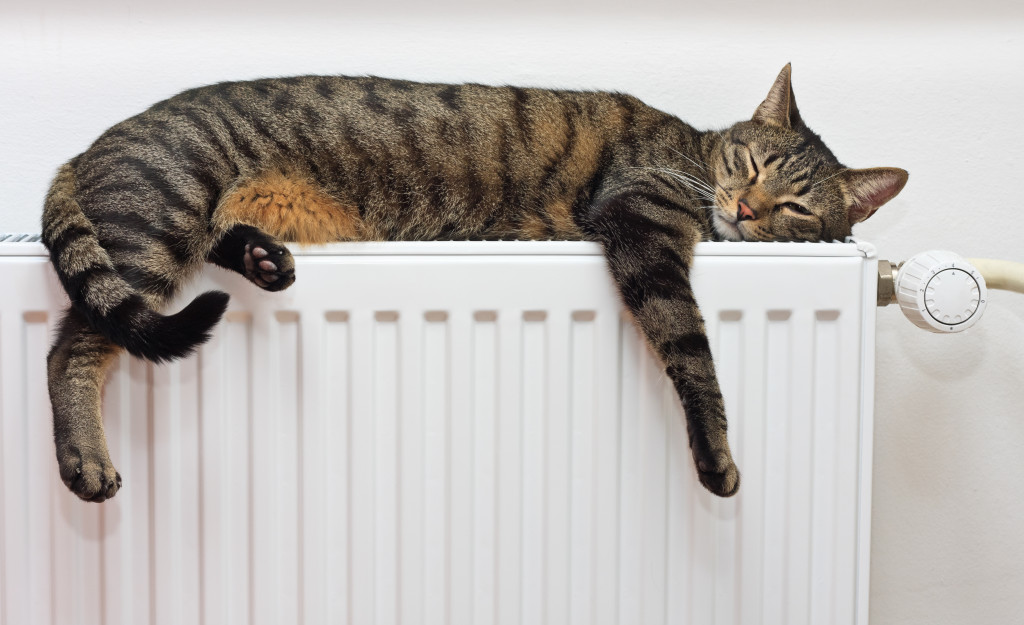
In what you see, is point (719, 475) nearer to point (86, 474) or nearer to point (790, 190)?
point (790, 190)

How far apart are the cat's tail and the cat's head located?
0.61 m

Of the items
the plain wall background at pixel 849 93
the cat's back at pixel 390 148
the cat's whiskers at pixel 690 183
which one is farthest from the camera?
the plain wall background at pixel 849 93

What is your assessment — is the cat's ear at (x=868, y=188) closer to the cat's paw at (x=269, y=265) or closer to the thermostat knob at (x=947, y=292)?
the thermostat knob at (x=947, y=292)

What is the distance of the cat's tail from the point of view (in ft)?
2.42

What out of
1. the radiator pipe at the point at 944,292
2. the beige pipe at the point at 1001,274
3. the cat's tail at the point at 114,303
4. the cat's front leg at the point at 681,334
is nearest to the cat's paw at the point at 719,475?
the cat's front leg at the point at 681,334

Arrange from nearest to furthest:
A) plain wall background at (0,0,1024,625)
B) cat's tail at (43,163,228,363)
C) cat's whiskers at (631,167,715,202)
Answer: cat's tail at (43,163,228,363) < cat's whiskers at (631,167,715,202) < plain wall background at (0,0,1024,625)

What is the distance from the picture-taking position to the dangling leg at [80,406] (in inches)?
30.1

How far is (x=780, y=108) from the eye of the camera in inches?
38.6

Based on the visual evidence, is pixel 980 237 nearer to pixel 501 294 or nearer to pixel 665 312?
pixel 665 312

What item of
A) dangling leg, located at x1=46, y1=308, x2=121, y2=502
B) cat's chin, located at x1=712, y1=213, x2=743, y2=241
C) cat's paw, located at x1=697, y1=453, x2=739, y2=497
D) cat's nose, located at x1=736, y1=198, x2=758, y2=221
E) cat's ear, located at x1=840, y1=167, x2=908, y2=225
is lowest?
cat's paw, located at x1=697, y1=453, x2=739, y2=497

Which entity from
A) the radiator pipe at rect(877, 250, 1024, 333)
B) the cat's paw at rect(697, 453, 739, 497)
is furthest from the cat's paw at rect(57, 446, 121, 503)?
the radiator pipe at rect(877, 250, 1024, 333)

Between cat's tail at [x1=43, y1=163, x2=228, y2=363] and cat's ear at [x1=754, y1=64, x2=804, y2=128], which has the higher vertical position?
cat's ear at [x1=754, y1=64, x2=804, y2=128]

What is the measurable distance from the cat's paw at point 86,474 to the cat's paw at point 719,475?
2.02ft

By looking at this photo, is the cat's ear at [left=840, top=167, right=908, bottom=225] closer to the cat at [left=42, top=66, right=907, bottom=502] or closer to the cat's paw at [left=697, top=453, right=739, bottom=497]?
the cat at [left=42, top=66, right=907, bottom=502]
